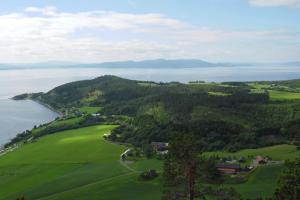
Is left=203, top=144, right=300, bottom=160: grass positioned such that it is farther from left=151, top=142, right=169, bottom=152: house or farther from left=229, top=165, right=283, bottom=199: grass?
left=229, top=165, right=283, bottom=199: grass

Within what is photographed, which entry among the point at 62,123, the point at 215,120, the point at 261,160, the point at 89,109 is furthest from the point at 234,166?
the point at 89,109

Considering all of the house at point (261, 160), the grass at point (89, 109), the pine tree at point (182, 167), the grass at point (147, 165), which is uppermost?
the pine tree at point (182, 167)

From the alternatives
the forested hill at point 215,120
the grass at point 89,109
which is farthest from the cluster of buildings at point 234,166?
the grass at point 89,109

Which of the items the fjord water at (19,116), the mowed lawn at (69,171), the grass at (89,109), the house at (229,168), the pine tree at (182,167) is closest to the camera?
the pine tree at (182,167)

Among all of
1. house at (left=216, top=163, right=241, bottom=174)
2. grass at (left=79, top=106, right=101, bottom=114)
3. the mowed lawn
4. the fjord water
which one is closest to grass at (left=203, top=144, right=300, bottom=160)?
house at (left=216, top=163, right=241, bottom=174)

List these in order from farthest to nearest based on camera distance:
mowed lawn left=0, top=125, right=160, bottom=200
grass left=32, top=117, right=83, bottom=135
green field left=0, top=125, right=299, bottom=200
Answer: grass left=32, top=117, right=83, bottom=135
mowed lawn left=0, top=125, right=160, bottom=200
green field left=0, top=125, right=299, bottom=200

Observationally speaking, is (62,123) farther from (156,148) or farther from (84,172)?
(84,172)

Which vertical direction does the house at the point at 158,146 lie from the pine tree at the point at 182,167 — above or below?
below

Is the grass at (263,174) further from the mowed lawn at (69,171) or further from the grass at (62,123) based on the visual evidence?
the grass at (62,123)
